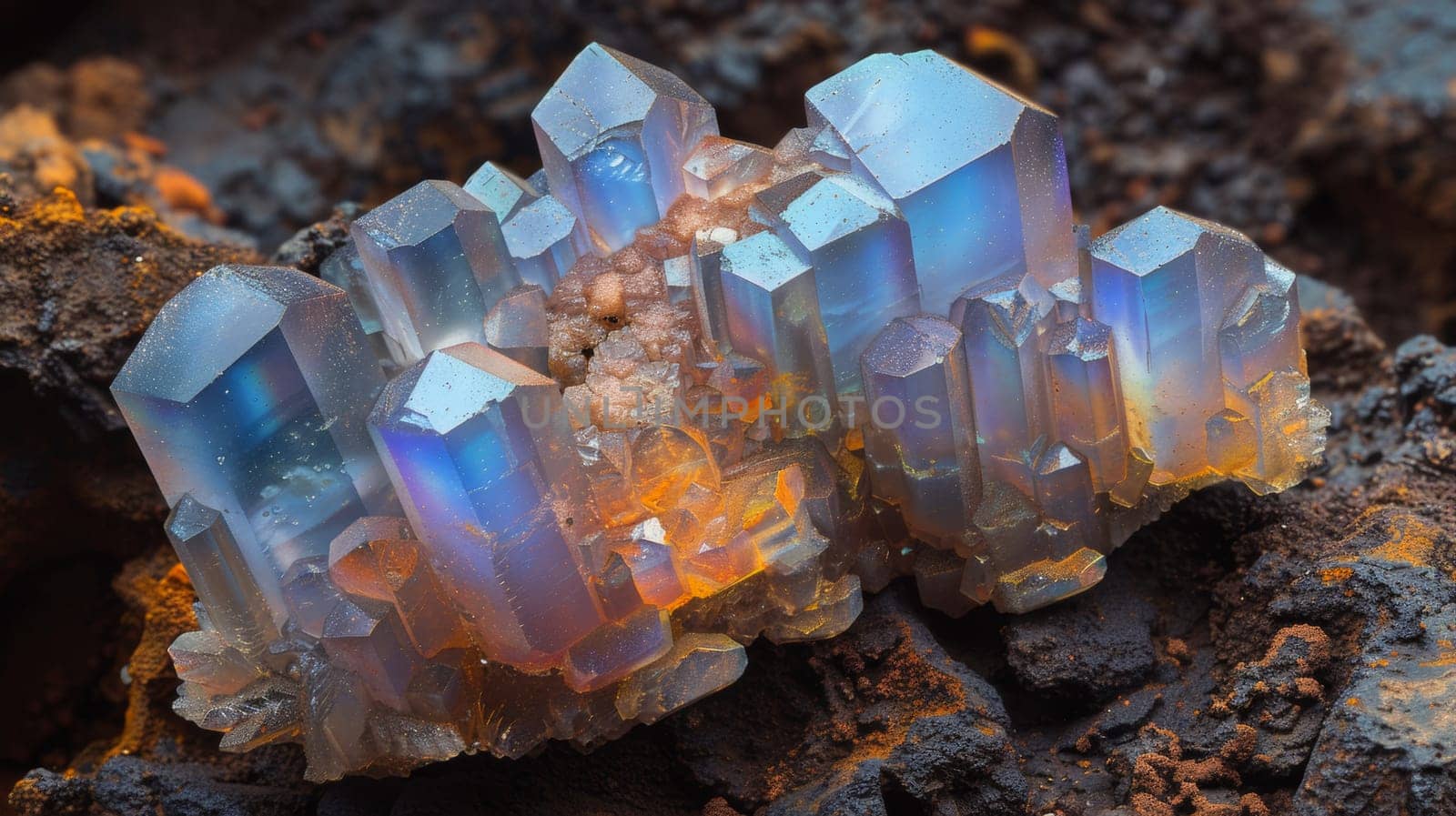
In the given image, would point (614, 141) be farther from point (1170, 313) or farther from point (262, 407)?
point (1170, 313)

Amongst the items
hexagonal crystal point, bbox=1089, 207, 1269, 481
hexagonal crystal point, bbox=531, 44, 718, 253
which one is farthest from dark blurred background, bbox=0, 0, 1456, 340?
hexagonal crystal point, bbox=1089, 207, 1269, 481

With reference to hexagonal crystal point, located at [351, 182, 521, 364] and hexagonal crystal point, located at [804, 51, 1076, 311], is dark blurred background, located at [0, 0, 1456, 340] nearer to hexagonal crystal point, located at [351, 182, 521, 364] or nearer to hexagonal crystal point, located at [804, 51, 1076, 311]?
hexagonal crystal point, located at [351, 182, 521, 364]

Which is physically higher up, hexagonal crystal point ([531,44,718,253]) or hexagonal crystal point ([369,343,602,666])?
hexagonal crystal point ([531,44,718,253])

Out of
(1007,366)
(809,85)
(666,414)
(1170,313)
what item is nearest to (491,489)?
(666,414)

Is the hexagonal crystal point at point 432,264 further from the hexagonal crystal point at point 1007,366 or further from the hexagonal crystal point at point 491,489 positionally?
the hexagonal crystal point at point 1007,366

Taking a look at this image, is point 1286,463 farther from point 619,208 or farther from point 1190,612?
point 619,208
